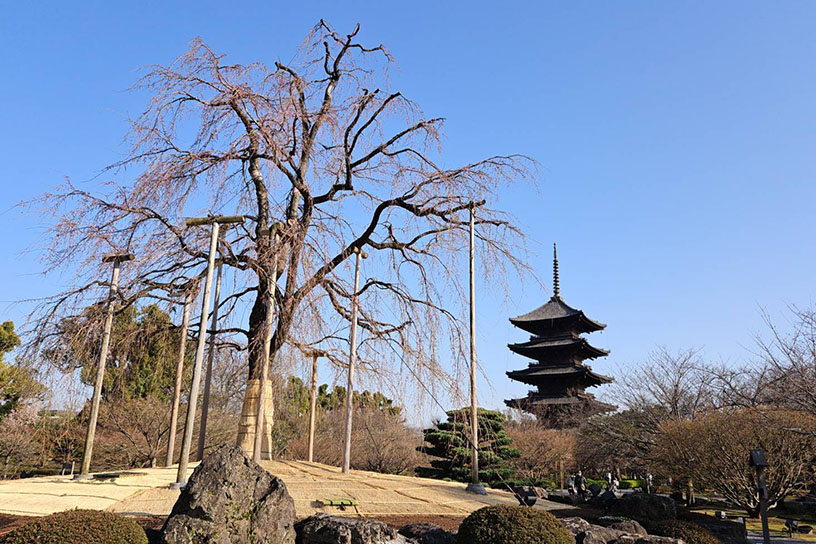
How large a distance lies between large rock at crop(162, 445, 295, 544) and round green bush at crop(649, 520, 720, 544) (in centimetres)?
624

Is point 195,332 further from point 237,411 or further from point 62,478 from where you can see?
point 237,411

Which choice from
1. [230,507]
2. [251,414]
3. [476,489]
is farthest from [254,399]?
[230,507]

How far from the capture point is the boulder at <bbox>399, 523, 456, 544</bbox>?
7941 millimetres

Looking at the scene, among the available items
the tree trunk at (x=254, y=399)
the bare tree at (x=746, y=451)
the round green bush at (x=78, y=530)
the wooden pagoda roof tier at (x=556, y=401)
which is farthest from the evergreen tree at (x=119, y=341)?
the wooden pagoda roof tier at (x=556, y=401)

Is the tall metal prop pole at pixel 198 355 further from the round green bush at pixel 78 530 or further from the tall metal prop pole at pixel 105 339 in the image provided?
the round green bush at pixel 78 530

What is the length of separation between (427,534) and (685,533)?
4.49 m

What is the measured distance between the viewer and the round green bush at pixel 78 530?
5.95 metres

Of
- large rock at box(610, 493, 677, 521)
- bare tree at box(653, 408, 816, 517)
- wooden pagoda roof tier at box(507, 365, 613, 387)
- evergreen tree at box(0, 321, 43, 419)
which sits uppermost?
wooden pagoda roof tier at box(507, 365, 613, 387)

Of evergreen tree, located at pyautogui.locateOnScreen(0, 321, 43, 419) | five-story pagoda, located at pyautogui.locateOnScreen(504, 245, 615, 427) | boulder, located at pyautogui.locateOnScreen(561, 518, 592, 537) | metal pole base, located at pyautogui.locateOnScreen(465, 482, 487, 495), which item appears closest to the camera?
boulder, located at pyautogui.locateOnScreen(561, 518, 592, 537)

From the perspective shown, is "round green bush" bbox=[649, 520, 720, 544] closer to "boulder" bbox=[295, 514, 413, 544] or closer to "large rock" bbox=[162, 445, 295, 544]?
"boulder" bbox=[295, 514, 413, 544]

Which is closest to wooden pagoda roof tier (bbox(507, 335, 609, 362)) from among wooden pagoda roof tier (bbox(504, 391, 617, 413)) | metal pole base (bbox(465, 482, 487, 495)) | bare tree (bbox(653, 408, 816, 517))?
wooden pagoda roof tier (bbox(504, 391, 617, 413))

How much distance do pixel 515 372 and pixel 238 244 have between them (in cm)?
2812

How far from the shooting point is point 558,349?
38.0 m

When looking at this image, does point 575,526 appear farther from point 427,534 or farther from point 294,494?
point 294,494
